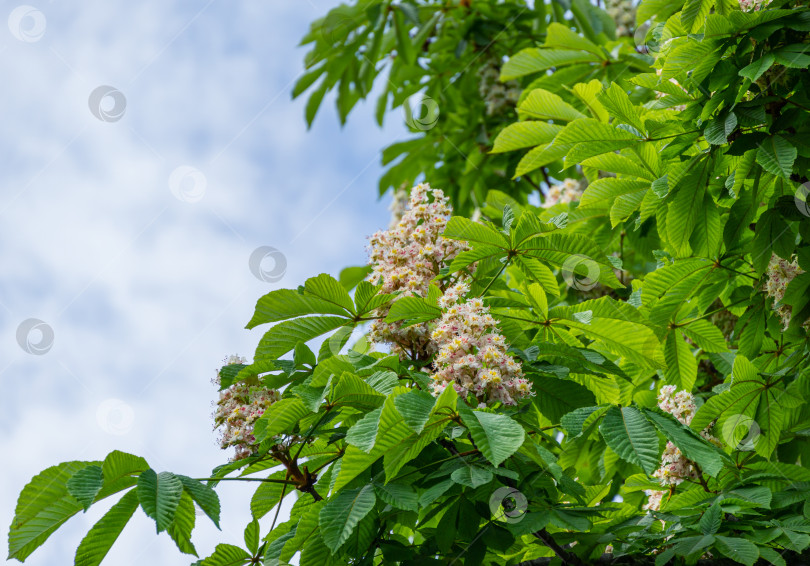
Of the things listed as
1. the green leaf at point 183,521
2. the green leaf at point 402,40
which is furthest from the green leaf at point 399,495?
the green leaf at point 402,40

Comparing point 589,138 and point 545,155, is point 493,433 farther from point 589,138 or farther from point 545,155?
point 545,155

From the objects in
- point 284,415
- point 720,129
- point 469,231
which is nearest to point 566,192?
point 720,129

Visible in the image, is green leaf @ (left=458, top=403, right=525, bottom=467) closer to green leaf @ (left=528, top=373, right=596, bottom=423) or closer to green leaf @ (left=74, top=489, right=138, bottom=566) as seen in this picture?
green leaf @ (left=528, top=373, right=596, bottom=423)

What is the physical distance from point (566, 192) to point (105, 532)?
3809 millimetres

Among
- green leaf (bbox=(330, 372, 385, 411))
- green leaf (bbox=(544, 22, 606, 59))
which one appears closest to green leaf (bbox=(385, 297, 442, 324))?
green leaf (bbox=(330, 372, 385, 411))

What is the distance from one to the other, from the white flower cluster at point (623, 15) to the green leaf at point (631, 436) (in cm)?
513

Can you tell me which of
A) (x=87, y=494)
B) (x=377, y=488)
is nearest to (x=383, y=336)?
(x=377, y=488)

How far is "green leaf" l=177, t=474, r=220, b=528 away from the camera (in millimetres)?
1868

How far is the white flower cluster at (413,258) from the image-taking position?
2.31 metres

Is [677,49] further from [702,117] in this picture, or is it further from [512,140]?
[512,140]

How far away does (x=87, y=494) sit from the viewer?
179 centimetres

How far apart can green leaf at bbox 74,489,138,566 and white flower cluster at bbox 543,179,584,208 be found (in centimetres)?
353

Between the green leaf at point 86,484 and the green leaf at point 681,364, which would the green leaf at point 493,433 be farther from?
the green leaf at point 681,364

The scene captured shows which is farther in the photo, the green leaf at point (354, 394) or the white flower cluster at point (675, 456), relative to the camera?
the white flower cluster at point (675, 456)
